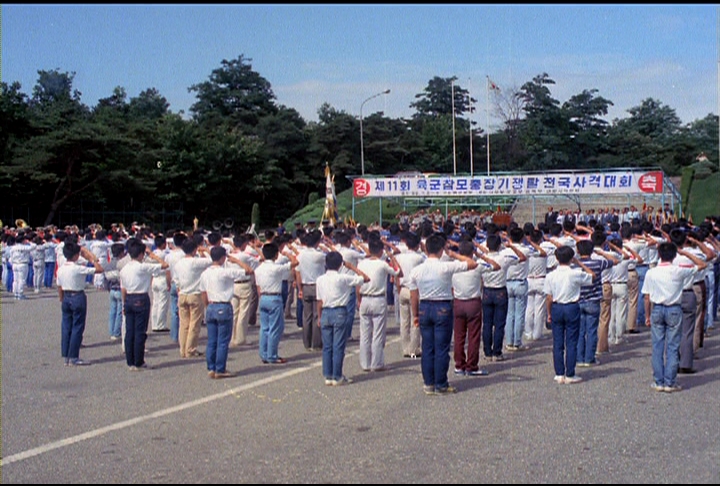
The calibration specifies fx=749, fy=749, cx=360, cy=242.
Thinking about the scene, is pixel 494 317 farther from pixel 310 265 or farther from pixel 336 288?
pixel 310 265

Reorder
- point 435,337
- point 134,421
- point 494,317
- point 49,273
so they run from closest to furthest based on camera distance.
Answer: point 134,421 → point 435,337 → point 494,317 → point 49,273

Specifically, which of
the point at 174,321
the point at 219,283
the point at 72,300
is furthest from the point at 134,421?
the point at 174,321

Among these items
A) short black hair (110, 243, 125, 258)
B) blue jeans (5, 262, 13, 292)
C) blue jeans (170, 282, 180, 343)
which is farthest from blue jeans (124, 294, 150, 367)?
blue jeans (5, 262, 13, 292)

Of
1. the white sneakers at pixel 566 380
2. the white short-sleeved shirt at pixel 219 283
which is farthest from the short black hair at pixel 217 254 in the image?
the white sneakers at pixel 566 380

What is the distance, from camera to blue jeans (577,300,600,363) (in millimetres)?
9812

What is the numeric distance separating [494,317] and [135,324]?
4972 millimetres

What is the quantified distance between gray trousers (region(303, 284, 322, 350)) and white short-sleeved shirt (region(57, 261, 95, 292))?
10.3 feet

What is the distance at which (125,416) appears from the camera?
311 inches

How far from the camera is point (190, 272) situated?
1055 centimetres

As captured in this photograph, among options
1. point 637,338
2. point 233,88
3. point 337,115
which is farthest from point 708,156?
point 637,338

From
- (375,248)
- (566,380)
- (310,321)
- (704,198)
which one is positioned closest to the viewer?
(566,380)

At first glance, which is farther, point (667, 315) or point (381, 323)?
point (381, 323)

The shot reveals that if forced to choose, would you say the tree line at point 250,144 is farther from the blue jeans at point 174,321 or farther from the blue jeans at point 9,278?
the blue jeans at point 174,321

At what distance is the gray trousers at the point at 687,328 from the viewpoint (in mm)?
9203
